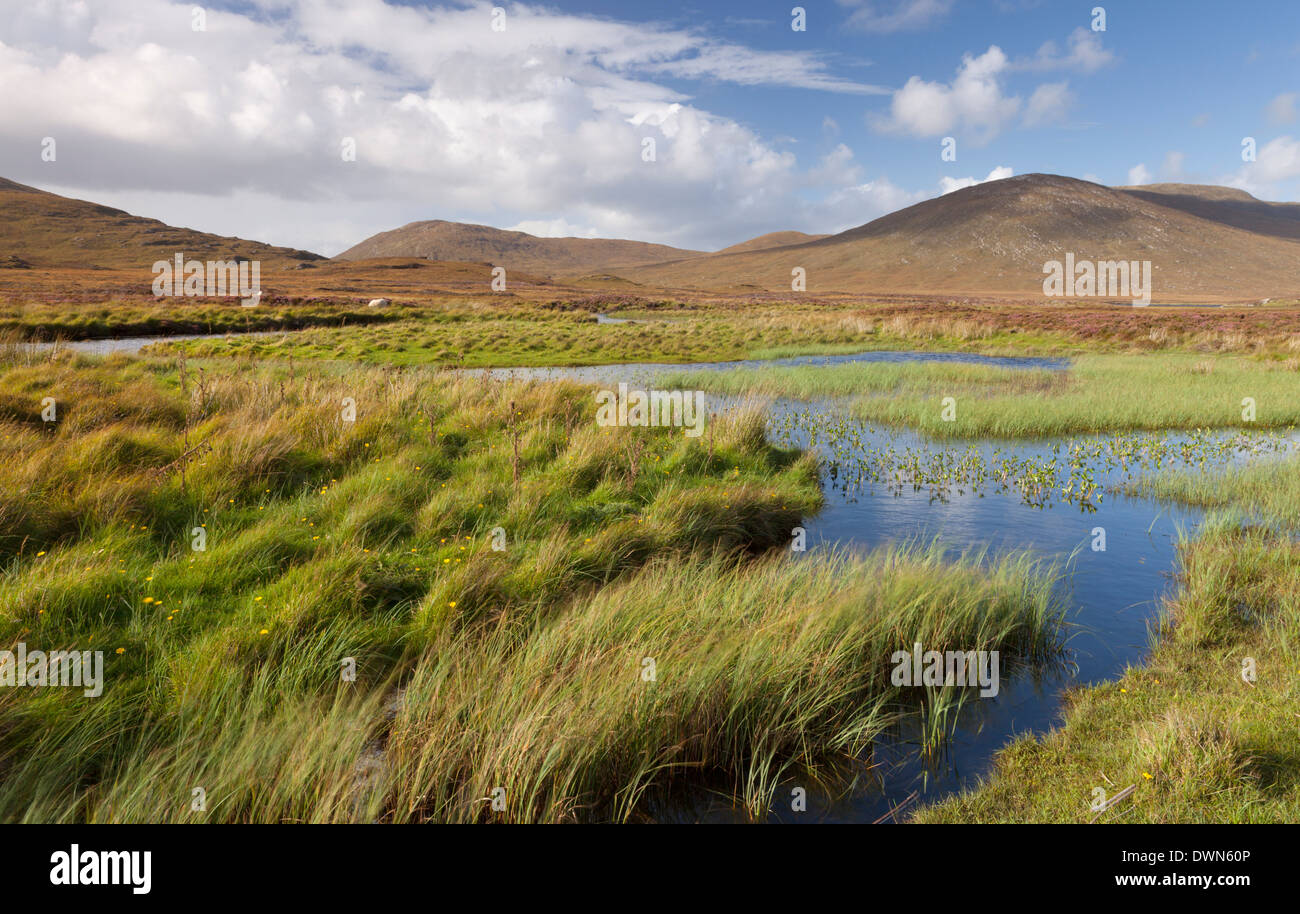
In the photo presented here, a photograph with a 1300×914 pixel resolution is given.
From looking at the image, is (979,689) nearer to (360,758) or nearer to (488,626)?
(488,626)

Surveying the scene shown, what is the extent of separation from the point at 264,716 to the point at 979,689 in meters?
5.68

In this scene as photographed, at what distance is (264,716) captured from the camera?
14.8ft

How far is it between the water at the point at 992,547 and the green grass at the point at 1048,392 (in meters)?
1.03

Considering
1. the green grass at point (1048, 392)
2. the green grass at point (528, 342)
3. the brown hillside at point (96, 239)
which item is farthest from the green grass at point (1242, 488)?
the brown hillside at point (96, 239)

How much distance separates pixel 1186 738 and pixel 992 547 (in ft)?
17.2

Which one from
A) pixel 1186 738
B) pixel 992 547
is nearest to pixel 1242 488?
pixel 992 547

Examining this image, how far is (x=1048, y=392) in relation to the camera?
818 inches

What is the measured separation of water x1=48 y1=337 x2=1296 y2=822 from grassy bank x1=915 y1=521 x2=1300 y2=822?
306mm

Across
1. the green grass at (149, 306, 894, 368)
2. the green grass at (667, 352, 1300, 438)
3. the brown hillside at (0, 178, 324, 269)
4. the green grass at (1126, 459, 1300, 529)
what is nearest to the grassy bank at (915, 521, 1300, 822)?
the green grass at (1126, 459, 1300, 529)

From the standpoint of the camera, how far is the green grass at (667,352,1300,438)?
16.9m

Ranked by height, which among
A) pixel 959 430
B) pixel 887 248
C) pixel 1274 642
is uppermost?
pixel 887 248

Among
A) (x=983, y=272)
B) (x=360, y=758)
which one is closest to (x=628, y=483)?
(x=360, y=758)

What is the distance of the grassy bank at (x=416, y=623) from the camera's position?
401 centimetres

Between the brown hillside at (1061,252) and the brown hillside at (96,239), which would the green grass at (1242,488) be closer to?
the brown hillside at (1061,252)
